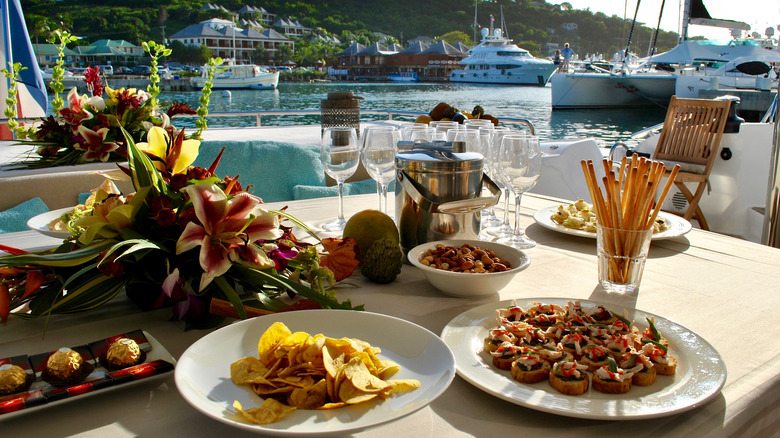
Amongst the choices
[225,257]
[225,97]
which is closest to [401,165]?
[225,257]

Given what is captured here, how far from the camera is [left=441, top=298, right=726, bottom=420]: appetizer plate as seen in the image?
515 millimetres

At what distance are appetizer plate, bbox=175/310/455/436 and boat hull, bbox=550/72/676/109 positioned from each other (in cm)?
2374

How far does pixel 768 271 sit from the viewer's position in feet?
3.32

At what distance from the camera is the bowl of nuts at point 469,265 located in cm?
81

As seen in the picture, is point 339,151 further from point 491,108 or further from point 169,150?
point 491,108

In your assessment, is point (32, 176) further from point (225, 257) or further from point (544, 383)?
point (544, 383)

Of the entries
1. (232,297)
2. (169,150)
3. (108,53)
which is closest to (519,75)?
(108,53)

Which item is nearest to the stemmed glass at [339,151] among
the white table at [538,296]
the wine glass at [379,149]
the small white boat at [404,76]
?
the wine glass at [379,149]

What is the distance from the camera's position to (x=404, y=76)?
4203cm

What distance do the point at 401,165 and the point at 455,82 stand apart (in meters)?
42.3

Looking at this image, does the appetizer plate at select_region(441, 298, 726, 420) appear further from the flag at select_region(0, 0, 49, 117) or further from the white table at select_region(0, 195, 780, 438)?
the flag at select_region(0, 0, 49, 117)

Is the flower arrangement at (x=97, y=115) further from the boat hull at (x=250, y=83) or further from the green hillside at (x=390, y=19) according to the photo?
the green hillside at (x=390, y=19)

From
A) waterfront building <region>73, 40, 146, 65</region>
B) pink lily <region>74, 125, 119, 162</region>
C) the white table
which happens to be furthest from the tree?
the white table

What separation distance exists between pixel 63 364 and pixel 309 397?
0.87 feet
